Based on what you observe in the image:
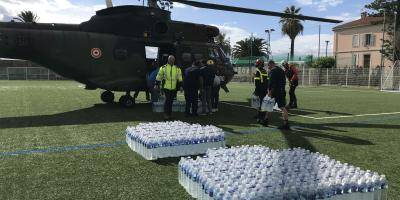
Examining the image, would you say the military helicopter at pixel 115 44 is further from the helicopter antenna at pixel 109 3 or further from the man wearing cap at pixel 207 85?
the man wearing cap at pixel 207 85

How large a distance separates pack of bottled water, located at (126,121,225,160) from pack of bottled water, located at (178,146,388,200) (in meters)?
1.42

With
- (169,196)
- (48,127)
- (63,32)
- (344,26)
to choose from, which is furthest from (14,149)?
(344,26)

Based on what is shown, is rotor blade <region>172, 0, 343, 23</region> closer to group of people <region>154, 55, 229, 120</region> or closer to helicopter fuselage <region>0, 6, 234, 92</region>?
group of people <region>154, 55, 229, 120</region>

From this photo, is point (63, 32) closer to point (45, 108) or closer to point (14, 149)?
point (45, 108)

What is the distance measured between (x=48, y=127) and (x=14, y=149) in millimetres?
2769

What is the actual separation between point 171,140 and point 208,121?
16.1 ft

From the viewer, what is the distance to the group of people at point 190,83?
39.5 feet

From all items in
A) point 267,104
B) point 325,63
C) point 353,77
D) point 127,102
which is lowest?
point 127,102

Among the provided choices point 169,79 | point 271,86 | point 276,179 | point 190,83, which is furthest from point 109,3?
point 276,179

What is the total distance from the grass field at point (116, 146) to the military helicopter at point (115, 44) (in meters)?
1.44

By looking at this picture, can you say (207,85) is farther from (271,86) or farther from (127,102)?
(127,102)

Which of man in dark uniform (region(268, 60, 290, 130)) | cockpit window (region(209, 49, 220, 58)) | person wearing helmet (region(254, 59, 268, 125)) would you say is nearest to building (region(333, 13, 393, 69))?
cockpit window (region(209, 49, 220, 58))

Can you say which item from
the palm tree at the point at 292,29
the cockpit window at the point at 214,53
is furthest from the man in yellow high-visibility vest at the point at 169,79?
the palm tree at the point at 292,29

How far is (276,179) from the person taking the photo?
4617 mm
